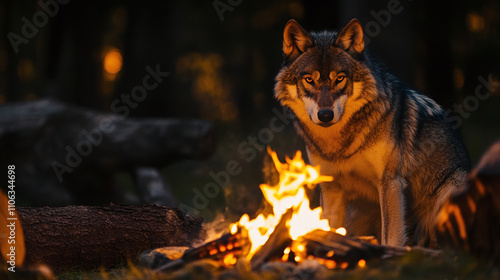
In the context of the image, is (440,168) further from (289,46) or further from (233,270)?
(233,270)

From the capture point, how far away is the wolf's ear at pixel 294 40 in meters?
5.71

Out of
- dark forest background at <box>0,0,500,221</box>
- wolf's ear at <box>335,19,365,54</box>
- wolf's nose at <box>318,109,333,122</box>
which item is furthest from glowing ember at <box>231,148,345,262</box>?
dark forest background at <box>0,0,500,221</box>

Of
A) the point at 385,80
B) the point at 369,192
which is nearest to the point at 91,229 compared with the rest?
the point at 369,192

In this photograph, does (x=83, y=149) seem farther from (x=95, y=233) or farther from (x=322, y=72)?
(x=322, y=72)

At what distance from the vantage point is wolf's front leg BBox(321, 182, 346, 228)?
6117 millimetres

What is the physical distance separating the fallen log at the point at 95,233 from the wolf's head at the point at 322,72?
180 centimetres

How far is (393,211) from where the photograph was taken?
563cm

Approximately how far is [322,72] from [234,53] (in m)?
23.2

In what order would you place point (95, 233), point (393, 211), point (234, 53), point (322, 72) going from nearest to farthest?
point (322, 72) < point (393, 211) < point (95, 233) < point (234, 53)

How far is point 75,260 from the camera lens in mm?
5719

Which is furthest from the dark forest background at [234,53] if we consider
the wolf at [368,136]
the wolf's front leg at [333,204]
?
the wolf at [368,136]

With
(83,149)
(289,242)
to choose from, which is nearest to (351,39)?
(289,242)

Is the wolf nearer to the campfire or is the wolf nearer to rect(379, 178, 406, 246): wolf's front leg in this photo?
rect(379, 178, 406, 246): wolf's front leg

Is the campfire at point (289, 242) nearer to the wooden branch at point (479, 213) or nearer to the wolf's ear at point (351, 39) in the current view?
the wooden branch at point (479, 213)
